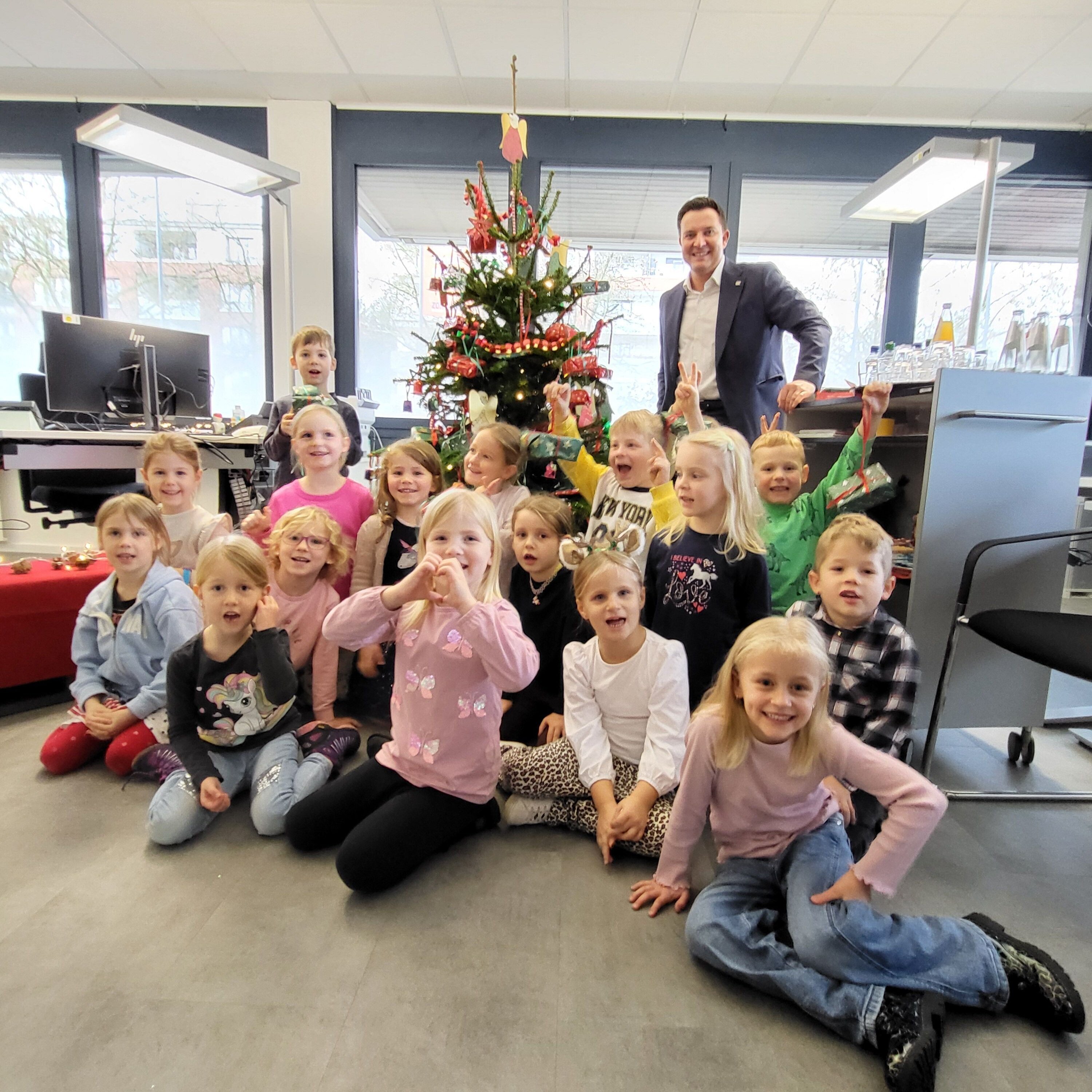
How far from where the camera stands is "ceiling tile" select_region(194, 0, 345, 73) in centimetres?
372

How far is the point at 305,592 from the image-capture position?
215cm

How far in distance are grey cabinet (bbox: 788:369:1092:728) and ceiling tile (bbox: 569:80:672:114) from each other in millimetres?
3462

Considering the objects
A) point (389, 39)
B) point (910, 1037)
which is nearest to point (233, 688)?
point (910, 1037)

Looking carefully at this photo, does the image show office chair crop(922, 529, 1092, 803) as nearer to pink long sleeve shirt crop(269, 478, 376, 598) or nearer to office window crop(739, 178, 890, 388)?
pink long sleeve shirt crop(269, 478, 376, 598)

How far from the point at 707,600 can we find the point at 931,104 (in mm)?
4597

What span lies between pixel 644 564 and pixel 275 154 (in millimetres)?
4556

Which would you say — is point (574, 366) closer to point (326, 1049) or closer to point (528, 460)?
point (528, 460)

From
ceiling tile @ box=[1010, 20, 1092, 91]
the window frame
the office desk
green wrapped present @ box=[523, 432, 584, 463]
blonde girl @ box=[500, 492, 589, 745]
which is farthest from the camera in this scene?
the window frame

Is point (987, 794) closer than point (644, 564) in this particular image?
Yes

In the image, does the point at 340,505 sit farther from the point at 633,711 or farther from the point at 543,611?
the point at 633,711

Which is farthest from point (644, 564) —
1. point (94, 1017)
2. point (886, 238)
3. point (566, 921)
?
point (886, 238)

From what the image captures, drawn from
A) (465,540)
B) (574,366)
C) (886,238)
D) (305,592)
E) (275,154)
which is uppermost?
(275,154)

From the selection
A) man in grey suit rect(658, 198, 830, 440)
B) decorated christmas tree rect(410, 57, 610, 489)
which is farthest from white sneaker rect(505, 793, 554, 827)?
man in grey suit rect(658, 198, 830, 440)

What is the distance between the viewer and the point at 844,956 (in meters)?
1.13
